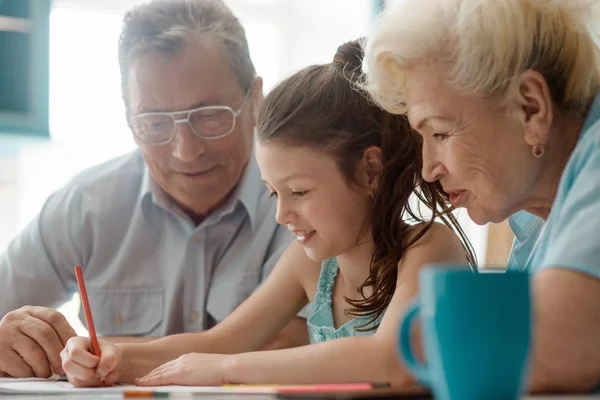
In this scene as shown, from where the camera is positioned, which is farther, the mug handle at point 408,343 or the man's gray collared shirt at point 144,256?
the man's gray collared shirt at point 144,256

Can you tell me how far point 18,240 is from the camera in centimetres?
211

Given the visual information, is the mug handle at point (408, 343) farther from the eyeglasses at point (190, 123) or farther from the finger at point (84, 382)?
the eyeglasses at point (190, 123)

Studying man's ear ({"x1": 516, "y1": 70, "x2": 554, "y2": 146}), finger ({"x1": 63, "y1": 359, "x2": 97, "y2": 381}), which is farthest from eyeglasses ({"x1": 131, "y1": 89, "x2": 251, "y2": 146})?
man's ear ({"x1": 516, "y1": 70, "x2": 554, "y2": 146})

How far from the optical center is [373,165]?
4.84ft

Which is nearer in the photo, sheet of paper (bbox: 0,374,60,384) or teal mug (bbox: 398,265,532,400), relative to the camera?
teal mug (bbox: 398,265,532,400)

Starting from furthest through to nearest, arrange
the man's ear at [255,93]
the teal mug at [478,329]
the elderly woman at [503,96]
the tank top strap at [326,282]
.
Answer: the man's ear at [255,93] → the tank top strap at [326,282] → the elderly woman at [503,96] → the teal mug at [478,329]

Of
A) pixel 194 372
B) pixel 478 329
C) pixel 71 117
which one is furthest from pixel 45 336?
pixel 71 117

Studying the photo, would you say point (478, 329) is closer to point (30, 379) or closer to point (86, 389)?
point (86, 389)

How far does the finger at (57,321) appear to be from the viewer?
1.51 meters

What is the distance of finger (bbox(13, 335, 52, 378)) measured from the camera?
1.46 metres

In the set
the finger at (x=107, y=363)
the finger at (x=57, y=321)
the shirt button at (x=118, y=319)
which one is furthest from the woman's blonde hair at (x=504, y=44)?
the shirt button at (x=118, y=319)

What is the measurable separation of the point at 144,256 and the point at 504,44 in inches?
49.1

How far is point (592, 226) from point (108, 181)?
1.50 meters

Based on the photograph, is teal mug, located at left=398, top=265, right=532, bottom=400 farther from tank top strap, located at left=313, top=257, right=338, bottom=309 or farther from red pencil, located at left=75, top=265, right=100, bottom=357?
tank top strap, located at left=313, top=257, right=338, bottom=309
